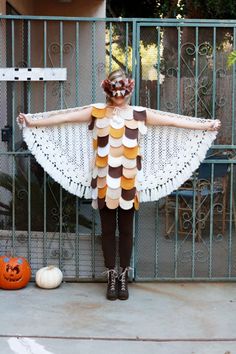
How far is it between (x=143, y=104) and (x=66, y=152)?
79cm

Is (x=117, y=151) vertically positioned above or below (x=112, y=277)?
above

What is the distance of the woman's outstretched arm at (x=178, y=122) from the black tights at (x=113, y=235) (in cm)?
76

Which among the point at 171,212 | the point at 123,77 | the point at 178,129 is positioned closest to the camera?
the point at 123,77

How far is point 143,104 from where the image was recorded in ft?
18.6

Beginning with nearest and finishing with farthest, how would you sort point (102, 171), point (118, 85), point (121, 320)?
1. point (121, 320)
2. point (118, 85)
3. point (102, 171)

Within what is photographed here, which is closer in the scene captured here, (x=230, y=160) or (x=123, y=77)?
(x=123, y=77)

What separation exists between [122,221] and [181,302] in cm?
81

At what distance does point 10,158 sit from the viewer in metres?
5.74

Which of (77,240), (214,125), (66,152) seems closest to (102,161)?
(66,152)

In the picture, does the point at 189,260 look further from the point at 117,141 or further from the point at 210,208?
the point at 117,141

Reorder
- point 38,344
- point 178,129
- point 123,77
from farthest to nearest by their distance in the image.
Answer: point 178,129, point 123,77, point 38,344

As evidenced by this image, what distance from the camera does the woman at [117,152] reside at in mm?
5219

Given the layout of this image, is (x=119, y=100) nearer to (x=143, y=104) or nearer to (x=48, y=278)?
(x=143, y=104)

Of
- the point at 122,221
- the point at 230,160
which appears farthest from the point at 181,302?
the point at 230,160
